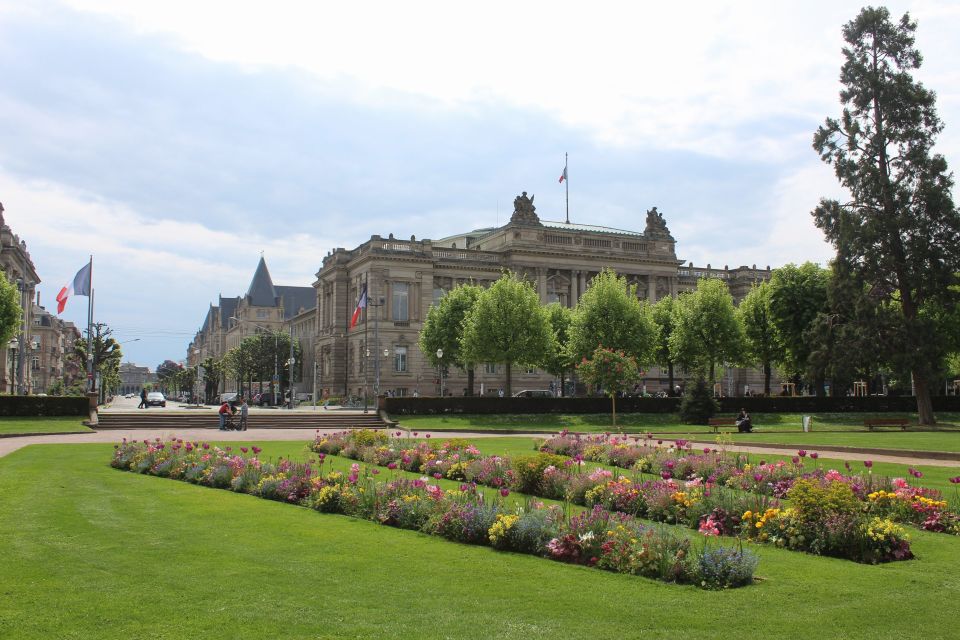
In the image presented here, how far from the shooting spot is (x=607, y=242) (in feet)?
320

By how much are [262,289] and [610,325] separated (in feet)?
372

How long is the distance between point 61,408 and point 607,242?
65.0 meters

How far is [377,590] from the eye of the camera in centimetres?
1023

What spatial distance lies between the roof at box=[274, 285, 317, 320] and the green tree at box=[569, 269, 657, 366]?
353ft

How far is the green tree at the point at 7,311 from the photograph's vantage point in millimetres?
59844

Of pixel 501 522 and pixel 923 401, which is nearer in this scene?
pixel 501 522

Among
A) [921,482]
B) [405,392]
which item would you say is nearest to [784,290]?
[405,392]

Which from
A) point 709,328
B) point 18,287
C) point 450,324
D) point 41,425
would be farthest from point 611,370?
point 18,287

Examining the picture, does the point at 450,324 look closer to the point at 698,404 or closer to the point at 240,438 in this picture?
the point at 698,404

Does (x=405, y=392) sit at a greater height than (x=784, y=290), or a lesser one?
lesser

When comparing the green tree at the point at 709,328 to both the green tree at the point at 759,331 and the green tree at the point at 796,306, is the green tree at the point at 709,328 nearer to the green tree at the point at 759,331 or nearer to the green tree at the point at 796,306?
the green tree at the point at 759,331

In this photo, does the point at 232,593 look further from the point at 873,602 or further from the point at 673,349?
the point at 673,349

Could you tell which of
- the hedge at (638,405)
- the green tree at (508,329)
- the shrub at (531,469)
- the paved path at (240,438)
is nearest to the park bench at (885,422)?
the paved path at (240,438)

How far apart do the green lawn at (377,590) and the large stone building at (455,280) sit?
70.2 metres
